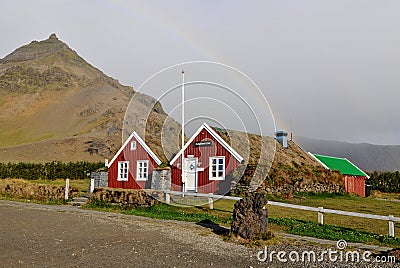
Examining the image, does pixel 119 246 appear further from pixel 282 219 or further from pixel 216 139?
pixel 216 139

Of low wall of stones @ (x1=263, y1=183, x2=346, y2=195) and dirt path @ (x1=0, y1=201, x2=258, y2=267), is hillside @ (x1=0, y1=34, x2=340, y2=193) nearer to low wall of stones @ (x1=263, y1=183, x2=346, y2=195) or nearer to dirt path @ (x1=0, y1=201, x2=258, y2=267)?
low wall of stones @ (x1=263, y1=183, x2=346, y2=195)

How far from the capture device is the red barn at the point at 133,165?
31.6 metres

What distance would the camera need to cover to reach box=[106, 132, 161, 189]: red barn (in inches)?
1243

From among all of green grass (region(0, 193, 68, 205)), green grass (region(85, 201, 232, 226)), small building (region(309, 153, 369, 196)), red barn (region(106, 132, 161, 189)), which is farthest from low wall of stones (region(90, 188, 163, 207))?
small building (region(309, 153, 369, 196))

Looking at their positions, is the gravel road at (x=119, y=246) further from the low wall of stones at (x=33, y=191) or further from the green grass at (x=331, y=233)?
the low wall of stones at (x=33, y=191)

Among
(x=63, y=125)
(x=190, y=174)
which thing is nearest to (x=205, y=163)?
(x=190, y=174)

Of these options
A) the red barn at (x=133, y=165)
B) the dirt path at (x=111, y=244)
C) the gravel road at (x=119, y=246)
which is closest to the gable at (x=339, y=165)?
the red barn at (x=133, y=165)

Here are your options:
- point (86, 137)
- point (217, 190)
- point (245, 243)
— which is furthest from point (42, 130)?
point (245, 243)

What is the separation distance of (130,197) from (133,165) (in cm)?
1058

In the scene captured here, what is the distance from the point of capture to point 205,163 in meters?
29.1

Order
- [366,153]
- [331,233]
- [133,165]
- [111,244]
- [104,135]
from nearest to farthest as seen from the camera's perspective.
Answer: [111,244], [331,233], [133,165], [366,153], [104,135]

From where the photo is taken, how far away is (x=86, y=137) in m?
115

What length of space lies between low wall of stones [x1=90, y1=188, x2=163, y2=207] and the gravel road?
4542 millimetres

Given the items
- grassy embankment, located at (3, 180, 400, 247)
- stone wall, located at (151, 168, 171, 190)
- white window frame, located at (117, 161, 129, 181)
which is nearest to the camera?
grassy embankment, located at (3, 180, 400, 247)
